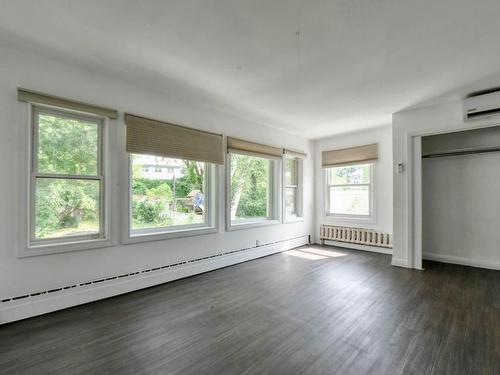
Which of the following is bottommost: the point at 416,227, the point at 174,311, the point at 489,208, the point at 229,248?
the point at 174,311

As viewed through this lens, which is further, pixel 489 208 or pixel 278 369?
pixel 489 208

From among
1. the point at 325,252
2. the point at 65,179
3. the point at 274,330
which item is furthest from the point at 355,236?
the point at 65,179

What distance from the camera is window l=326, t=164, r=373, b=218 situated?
542cm

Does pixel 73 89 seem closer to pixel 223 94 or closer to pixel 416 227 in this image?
pixel 223 94

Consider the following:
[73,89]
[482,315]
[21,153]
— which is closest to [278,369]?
[482,315]

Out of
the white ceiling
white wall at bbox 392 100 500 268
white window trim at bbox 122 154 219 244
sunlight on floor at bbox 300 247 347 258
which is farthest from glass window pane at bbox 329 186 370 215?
white window trim at bbox 122 154 219 244

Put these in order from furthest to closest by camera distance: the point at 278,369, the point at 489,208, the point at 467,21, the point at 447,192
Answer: the point at 447,192, the point at 489,208, the point at 467,21, the point at 278,369

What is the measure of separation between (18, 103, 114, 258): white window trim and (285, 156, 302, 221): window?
382 cm

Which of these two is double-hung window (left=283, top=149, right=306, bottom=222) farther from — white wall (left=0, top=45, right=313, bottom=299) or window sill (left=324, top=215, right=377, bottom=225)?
white wall (left=0, top=45, right=313, bottom=299)

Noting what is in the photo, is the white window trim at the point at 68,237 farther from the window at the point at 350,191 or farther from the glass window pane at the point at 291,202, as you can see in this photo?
the window at the point at 350,191

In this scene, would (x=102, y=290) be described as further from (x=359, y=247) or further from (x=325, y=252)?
(x=359, y=247)

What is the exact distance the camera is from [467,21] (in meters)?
2.02

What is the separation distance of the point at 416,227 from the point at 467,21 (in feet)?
10.1

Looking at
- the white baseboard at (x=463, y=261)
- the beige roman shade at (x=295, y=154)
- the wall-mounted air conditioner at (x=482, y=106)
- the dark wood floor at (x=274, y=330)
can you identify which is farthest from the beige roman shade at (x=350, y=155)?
the dark wood floor at (x=274, y=330)
